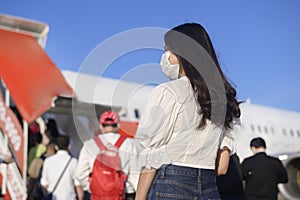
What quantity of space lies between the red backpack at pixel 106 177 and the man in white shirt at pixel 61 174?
1.25m

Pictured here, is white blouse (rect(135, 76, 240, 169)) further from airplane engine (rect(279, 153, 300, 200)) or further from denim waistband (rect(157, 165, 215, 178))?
airplane engine (rect(279, 153, 300, 200))

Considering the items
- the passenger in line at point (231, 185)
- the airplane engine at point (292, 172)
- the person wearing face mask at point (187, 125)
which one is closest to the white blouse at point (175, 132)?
the person wearing face mask at point (187, 125)

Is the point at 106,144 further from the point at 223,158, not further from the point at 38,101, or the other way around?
the point at 38,101

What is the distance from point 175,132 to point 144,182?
0.25m

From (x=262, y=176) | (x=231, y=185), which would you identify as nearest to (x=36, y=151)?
(x=262, y=176)

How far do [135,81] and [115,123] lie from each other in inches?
93.0

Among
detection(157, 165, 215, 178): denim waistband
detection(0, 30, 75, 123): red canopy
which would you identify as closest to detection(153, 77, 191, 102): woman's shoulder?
detection(157, 165, 215, 178): denim waistband

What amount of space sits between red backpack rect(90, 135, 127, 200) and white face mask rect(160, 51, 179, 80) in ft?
6.58

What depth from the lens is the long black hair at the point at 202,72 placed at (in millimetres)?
2107

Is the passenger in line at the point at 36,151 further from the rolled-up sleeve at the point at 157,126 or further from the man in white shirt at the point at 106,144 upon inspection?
the rolled-up sleeve at the point at 157,126

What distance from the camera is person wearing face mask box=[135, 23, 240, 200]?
2.02 metres

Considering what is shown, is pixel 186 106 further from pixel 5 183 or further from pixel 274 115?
pixel 274 115

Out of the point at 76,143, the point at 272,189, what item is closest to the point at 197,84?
the point at 272,189

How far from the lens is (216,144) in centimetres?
216
